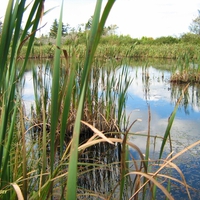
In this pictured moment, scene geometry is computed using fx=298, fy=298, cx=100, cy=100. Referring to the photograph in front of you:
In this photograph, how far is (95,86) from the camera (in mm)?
2709

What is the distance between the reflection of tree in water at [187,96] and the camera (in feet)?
14.0

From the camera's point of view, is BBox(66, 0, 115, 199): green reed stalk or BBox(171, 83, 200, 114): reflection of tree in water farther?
BBox(171, 83, 200, 114): reflection of tree in water

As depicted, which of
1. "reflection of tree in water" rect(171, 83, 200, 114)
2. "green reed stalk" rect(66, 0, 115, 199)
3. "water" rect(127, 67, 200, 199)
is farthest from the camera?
"reflection of tree in water" rect(171, 83, 200, 114)

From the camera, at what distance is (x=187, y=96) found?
5.01 metres

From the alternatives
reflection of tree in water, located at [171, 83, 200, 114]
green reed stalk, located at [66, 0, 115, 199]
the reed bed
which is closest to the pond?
reflection of tree in water, located at [171, 83, 200, 114]

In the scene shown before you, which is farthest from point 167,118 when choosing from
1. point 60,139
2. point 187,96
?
point 60,139

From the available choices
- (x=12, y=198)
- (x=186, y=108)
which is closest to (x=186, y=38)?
(x=186, y=108)

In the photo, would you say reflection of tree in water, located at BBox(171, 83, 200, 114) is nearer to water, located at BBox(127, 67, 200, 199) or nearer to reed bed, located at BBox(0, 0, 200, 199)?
water, located at BBox(127, 67, 200, 199)

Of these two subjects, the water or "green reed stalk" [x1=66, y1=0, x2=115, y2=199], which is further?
the water

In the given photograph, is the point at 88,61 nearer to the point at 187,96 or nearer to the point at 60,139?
the point at 60,139

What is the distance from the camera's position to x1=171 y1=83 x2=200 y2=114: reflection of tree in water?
4.27 m

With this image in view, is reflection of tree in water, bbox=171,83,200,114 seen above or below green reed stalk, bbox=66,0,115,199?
below

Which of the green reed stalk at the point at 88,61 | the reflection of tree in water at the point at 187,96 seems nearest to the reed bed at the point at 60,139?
the green reed stalk at the point at 88,61

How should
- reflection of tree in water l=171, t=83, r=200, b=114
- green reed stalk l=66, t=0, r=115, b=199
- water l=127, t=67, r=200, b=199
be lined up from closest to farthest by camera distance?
green reed stalk l=66, t=0, r=115, b=199
water l=127, t=67, r=200, b=199
reflection of tree in water l=171, t=83, r=200, b=114
